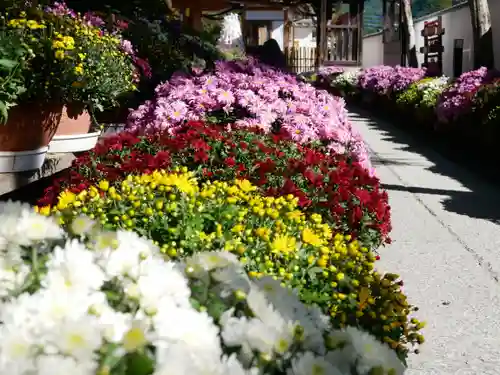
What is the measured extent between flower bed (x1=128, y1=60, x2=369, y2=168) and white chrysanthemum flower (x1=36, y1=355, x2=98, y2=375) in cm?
421

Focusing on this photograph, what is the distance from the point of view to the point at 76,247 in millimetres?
1758

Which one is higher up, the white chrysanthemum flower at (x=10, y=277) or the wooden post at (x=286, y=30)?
the wooden post at (x=286, y=30)

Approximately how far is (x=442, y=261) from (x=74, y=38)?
3170 millimetres

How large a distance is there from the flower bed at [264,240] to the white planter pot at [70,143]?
7.05 ft

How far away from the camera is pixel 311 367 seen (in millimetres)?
1590

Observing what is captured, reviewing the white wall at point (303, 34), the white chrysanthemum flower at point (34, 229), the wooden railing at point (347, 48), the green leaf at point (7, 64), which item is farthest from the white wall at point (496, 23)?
the white wall at point (303, 34)

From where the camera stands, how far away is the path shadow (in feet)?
25.8

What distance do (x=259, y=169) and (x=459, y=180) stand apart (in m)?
5.85

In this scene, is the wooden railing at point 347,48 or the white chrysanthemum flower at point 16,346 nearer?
the white chrysanthemum flower at point 16,346

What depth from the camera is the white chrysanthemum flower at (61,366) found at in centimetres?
130

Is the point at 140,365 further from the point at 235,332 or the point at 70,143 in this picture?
the point at 70,143

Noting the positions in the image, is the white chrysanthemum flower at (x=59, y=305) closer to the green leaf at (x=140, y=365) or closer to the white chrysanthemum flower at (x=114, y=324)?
the white chrysanthemum flower at (x=114, y=324)

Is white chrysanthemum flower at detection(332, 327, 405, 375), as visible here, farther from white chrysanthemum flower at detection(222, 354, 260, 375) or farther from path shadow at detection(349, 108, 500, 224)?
path shadow at detection(349, 108, 500, 224)

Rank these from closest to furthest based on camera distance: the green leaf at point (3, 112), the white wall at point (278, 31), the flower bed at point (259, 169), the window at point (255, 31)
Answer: the flower bed at point (259, 169) < the green leaf at point (3, 112) < the white wall at point (278, 31) < the window at point (255, 31)
